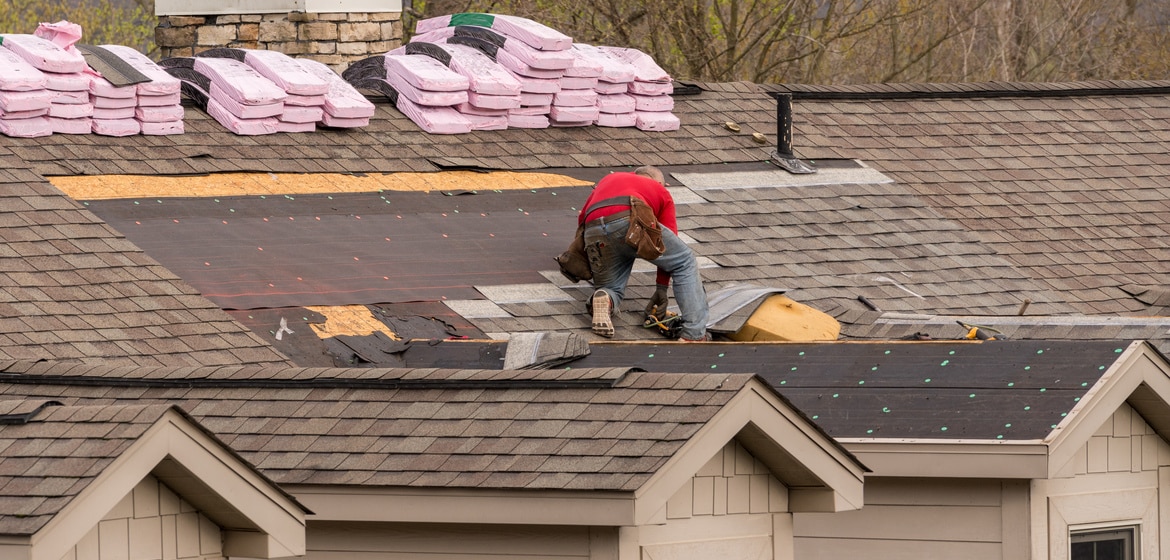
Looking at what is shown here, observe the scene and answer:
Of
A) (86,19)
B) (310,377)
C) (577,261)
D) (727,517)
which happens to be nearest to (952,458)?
(727,517)

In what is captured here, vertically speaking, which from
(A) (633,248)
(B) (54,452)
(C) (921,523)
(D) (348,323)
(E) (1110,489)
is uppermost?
(B) (54,452)

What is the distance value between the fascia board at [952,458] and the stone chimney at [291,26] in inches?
478

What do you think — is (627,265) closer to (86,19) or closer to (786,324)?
A: (786,324)

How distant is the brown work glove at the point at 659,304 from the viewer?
1405 centimetres

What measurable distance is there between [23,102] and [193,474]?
342 inches

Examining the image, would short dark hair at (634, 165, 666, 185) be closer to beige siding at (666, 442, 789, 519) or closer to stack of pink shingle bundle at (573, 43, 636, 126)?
stack of pink shingle bundle at (573, 43, 636, 126)

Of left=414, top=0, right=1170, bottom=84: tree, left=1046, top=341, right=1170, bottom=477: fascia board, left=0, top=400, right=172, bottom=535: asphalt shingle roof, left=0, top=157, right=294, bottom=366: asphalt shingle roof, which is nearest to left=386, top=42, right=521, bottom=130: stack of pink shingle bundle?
left=0, top=157, right=294, bottom=366: asphalt shingle roof

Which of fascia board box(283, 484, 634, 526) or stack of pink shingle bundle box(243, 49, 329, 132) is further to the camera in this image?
stack of pink shingle bundle box(243, 49, 329, 132)

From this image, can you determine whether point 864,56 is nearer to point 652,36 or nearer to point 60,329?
point 652,36

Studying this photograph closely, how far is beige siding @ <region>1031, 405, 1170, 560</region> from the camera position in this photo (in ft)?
32.4

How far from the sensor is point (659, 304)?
46.2ft

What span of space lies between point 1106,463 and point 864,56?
93.0ft

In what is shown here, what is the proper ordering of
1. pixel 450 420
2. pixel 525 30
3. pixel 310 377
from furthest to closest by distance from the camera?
1. pixel 525 30
2. pixel 310 377
3. pixel 450 420

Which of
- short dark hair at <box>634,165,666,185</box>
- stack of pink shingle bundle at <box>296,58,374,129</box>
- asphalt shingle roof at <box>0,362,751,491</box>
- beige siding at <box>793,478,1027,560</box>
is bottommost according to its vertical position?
beige siding at <box>793,478,1027,560</box>
